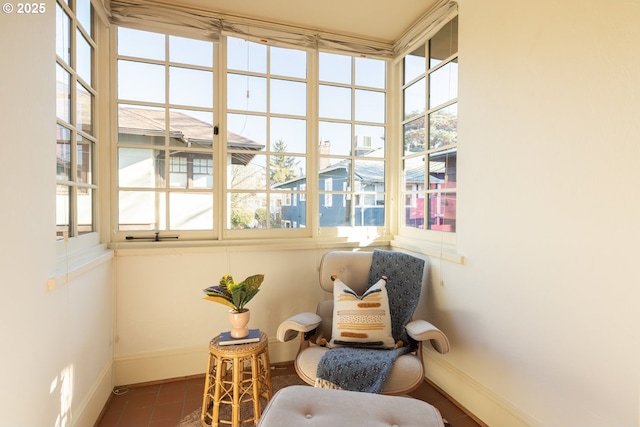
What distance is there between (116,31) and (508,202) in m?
2.76

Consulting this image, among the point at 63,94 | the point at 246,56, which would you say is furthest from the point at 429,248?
the point at 63,94

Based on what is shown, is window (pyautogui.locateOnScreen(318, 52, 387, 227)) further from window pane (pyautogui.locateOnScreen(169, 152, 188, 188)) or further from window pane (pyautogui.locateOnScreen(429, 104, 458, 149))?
window pane (pyautogui.locateOnScreen(169, 152, 188, 188))

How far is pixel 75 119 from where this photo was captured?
173 cm

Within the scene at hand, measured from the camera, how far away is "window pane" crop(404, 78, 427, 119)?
245cm

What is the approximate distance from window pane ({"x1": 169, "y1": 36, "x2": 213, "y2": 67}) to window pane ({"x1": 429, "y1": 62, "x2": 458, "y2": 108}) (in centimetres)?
169

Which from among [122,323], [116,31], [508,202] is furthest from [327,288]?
[116,31]

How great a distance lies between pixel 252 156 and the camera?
250 centimetres

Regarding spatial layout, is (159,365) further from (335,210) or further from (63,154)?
(335,210)

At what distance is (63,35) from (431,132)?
2.29 metres

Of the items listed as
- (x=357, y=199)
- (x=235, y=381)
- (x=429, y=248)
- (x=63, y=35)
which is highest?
(x=63, y=35)

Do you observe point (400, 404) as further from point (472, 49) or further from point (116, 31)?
point (116, 31)

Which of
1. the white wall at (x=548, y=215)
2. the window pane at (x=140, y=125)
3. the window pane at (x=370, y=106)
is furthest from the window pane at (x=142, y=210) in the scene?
the white wall at (x=548, y=215)

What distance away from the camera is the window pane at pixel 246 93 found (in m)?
2.44

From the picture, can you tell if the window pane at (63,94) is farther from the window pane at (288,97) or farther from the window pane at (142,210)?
the window pane at (288,97)
